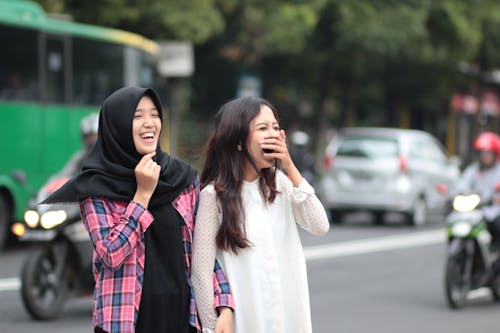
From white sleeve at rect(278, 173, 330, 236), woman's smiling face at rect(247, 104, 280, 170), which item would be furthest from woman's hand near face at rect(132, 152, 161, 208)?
white sleeve at rect(278, 173, 330, 236)

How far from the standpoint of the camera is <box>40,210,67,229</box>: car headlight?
873 centimetres

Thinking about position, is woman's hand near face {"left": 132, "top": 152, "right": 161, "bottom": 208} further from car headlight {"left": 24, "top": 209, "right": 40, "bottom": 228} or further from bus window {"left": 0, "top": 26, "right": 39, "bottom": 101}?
bus window {"left": 0, "top": 26, "right": 39, "bottom": 101}

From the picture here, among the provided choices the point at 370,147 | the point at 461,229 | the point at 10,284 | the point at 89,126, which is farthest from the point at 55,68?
the point at 461,229

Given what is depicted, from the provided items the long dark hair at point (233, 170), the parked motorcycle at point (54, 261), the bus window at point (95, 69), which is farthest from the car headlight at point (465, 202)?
the bus window at point (95, 69)

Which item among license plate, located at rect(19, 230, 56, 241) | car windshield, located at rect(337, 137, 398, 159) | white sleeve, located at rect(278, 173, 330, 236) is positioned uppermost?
car windshield, located at rect(337, 137, 398, 159)

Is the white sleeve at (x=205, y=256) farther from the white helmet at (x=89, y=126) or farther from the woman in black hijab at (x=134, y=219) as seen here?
the white helmet at (x=89, y=126)

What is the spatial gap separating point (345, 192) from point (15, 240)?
19.1ft

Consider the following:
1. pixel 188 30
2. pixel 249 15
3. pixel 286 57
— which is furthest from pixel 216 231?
pixel 286 57

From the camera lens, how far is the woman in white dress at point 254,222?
4.08 meters

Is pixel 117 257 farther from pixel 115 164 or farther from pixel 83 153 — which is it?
pixel 83 153

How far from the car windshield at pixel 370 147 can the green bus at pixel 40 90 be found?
4.25 metres

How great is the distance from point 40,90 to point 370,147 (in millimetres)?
6148

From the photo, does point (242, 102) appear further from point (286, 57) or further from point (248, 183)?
point (286, 57)

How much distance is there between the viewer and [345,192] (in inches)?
771
